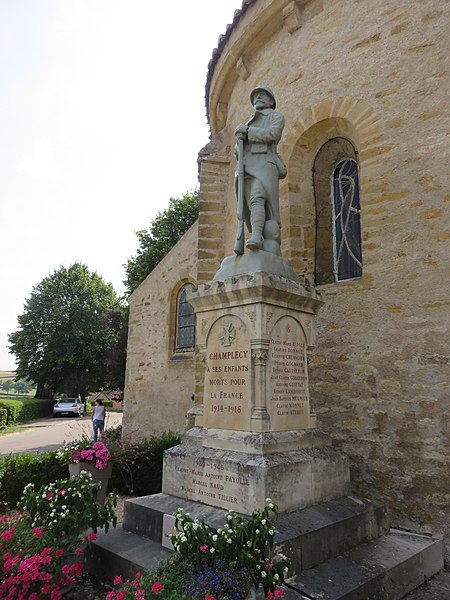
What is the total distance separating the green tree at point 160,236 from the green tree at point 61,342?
820 centimetres

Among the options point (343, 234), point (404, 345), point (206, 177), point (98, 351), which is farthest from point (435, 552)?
point (98, 351)

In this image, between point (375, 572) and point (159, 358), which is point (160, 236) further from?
point (375, 572)

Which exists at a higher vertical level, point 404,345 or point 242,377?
point 404,345

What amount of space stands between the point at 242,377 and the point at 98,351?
91.4 feet

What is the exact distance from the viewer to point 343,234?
21.7 ft

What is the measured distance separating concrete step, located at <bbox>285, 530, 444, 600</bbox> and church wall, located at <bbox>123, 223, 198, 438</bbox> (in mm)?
8287

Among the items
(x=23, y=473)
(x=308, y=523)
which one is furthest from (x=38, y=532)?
(x=23, y=473)

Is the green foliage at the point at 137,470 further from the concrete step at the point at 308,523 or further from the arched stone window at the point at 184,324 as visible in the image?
the arched stone window at the point at 184,324

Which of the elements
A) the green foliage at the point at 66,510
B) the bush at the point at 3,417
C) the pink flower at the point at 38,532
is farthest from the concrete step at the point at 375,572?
the bush at the point at 3,417

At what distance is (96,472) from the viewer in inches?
245

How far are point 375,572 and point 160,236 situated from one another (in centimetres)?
1950

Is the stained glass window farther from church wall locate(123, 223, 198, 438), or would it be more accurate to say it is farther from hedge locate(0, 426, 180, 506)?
church wall locate(123, 223, 198, 438)

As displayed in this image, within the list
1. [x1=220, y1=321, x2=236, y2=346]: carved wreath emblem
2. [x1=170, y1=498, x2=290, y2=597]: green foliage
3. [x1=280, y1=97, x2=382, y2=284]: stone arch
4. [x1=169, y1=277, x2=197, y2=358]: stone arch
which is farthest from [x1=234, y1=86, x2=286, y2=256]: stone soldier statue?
[x1=169, y1=277, x2=197, y2=358]: stone arch

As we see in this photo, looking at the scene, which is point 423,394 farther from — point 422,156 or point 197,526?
point 197,526
